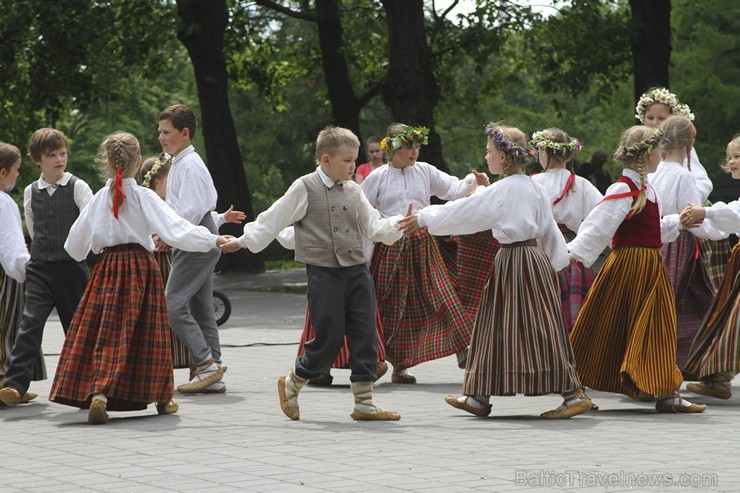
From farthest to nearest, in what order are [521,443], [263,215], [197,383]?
[197,383], [263,215], [521,443]

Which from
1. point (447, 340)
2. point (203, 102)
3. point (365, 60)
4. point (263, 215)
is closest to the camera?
point (263, 215)

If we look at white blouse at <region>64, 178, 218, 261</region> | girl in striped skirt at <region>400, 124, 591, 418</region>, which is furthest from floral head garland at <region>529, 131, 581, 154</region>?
white blouse at <region>64, 178, 218, 261</region>

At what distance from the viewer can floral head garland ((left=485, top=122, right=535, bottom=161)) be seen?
785 cm

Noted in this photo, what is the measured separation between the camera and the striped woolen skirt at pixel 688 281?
9.05 meters

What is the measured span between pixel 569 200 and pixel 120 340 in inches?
146

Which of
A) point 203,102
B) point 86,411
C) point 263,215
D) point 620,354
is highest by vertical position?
point 203,102

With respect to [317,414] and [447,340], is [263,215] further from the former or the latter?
[447,340]

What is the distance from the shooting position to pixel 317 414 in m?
8.02

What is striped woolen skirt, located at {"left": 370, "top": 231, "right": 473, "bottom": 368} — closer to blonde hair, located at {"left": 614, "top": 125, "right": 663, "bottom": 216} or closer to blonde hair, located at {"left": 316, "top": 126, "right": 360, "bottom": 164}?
blonde hair, located at {"left": 614, "top": 125, "right": 663, "bottom": 216}

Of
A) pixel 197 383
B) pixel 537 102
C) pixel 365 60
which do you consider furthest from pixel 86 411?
pixel 537 102

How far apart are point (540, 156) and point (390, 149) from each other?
1153 millimetres

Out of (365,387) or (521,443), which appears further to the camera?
(365,387)

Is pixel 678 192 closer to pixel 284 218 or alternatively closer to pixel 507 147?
pixel 507 147

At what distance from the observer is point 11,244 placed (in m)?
8.57
